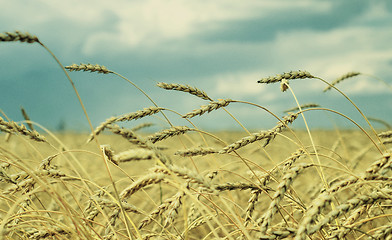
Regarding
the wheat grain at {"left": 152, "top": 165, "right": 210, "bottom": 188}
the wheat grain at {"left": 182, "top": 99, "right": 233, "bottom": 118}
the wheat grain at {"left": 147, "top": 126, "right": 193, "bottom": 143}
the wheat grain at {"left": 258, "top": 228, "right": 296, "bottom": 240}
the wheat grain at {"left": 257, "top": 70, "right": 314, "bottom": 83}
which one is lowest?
the wheat grain at {"left": 258, "top": 228, "right": 296, "bottom": 240}

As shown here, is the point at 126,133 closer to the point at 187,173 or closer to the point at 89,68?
the point at 187,173

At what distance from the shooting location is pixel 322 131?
1434cm

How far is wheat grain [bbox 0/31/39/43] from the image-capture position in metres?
1.56

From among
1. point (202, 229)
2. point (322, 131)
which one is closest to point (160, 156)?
point (202, 229)

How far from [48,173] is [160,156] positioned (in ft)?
2.62

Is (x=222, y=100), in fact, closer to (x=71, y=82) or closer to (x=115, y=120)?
(x=115, y=120)

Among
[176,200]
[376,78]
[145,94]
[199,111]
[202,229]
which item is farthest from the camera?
[202,229]

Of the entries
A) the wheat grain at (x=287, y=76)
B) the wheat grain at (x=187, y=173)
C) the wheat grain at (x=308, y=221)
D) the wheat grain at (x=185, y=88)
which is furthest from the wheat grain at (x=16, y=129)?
the wheat grain at (x=308, y=221)

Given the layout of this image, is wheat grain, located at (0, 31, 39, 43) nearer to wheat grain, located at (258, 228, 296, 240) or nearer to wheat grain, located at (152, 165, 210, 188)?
wheat grain, located at (152, 165, 210, 188)

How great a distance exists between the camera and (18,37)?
Result: 1.61 m

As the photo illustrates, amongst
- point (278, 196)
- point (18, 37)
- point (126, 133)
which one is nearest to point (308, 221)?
point (278, 196)

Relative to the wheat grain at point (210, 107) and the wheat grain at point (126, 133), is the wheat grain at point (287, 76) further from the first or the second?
the wheat grain at point (126, 133)

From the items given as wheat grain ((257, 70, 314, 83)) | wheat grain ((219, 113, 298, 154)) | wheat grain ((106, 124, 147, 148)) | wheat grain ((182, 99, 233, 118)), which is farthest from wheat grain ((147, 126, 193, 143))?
wheat grain ((257, 70, 314, 83))

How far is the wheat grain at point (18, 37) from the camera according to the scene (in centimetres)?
156
